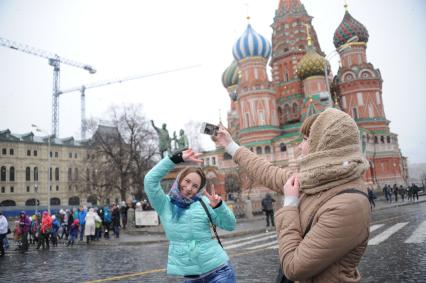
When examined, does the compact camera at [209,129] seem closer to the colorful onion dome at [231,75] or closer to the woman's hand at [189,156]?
the woman's hand at [189,156]

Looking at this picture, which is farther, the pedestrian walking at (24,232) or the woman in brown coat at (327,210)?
the pedestrian walking at (24,232)

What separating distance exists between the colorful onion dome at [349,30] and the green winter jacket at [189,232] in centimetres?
5100

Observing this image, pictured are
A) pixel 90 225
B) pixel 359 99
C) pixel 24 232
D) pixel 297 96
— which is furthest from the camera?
pixel 297 96

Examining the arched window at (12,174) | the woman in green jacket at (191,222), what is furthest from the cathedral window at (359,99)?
the arched window at (12,174)

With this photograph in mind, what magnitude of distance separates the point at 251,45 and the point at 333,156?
4913 cm

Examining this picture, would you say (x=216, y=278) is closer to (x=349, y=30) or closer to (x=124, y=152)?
(x=124, y=152)

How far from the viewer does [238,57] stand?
165ft

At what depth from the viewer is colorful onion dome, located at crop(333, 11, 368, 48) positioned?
48688mm

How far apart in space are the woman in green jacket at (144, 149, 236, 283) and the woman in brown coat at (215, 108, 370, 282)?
5.20ft

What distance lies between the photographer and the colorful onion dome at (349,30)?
160 feet

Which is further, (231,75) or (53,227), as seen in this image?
(231,75)

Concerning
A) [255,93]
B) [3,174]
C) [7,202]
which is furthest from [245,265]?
[7,202]

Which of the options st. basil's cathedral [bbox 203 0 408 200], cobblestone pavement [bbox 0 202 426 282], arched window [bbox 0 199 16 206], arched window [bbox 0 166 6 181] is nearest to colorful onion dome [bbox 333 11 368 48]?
st. basil's cathedral [bbox 203 0 408 200]

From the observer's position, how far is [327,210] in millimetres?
1858
